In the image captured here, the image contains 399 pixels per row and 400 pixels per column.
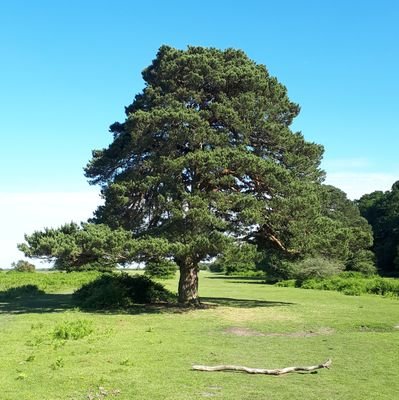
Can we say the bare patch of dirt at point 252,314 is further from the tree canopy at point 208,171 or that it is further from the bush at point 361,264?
the bush at point 361,264

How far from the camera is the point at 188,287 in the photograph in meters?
26.4

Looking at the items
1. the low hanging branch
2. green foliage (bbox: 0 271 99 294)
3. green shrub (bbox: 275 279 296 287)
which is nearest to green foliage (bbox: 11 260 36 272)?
green foliage (bbox: 0 271 99 294)

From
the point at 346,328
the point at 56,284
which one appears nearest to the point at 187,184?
the point at 346,328

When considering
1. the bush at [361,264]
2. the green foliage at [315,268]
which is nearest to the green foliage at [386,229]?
the bush at [361,264]

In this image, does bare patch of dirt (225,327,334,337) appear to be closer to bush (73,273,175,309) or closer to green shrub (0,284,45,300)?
bush (73,273,175,309)

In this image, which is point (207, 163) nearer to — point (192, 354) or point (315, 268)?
point (192, 354)

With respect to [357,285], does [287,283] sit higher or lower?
lower

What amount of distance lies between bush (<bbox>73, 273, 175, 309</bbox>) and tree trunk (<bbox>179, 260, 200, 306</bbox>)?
111 inches

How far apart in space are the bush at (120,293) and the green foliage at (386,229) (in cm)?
5008

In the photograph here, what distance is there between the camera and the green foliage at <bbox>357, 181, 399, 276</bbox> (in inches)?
3022

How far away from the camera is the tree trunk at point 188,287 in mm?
26031

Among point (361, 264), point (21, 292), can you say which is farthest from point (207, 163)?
point (361, 264)

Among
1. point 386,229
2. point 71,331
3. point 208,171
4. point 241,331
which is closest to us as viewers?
point 71,331

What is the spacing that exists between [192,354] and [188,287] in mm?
13702
